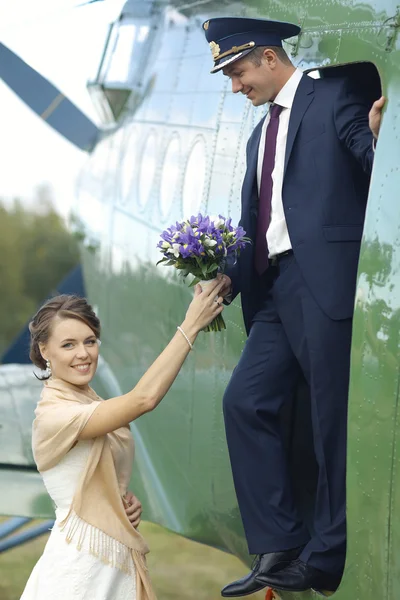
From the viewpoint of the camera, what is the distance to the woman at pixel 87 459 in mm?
4824

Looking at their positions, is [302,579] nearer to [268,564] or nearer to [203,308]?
[268,564]

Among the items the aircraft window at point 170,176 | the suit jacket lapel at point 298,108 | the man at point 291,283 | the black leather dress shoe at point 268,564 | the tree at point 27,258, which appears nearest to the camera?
the man at point 291,283

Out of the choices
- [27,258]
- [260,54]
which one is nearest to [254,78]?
[260,54]

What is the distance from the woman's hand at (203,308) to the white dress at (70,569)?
645mm

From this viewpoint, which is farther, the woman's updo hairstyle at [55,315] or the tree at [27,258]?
the tree at [27,258]

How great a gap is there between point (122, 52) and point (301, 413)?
4.20 m

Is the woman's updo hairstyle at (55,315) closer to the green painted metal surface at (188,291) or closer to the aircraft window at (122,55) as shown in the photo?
the green painted metal surface at (188,291)

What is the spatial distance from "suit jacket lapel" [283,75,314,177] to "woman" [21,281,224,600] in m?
0.67

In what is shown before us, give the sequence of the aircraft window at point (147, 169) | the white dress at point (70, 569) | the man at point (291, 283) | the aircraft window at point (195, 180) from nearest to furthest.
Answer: the white dress at point (70, 569) → the man at point (291, 283) → the aircraft window at point (195, 180) → the aircraft window at point (147, 169)

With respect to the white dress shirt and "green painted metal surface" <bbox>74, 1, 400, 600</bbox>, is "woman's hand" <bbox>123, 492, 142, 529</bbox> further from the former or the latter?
the white dress shirt

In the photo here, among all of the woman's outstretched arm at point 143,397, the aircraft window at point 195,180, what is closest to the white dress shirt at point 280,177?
the woman's outstretched arm at point 143,397

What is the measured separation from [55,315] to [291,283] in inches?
40.5

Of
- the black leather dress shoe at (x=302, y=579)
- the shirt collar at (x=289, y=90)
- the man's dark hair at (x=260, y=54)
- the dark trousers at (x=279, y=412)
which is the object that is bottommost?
the black leather dress shoe at (x=302, y=579)

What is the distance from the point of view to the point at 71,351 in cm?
504
